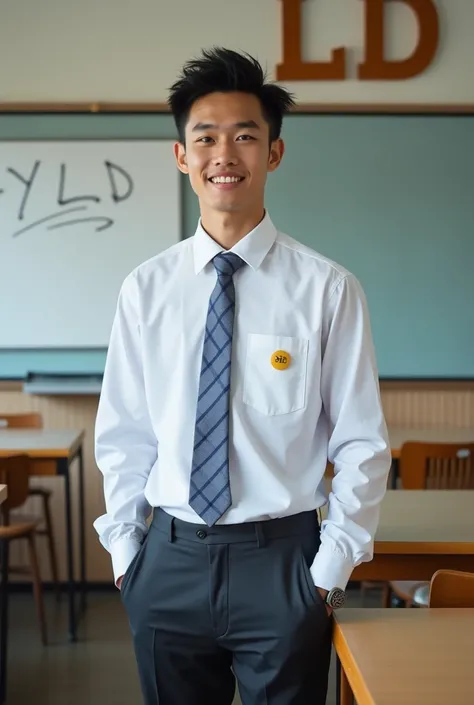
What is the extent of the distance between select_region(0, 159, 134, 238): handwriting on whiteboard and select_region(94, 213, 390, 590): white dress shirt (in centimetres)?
231

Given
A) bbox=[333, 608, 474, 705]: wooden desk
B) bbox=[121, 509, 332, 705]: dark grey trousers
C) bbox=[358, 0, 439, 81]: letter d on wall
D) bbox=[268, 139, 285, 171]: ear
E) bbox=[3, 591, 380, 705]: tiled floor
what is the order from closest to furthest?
bbox=[333, 608, 474, 705]: wooden desk → bbox=[121, 509, 332, 705]: dark grey trousers → bbox=[268, 139, 285, 171]: ear → bbox=[3, 591, 380, 705]: tiled floor → bbox=[358, 0, 439, 81]: letter d on wall

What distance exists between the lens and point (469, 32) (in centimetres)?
366

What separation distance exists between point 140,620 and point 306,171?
9.02 feet

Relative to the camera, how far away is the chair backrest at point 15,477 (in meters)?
2.74

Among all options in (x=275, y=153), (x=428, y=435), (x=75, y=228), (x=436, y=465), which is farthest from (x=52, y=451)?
(x=275, y=153)

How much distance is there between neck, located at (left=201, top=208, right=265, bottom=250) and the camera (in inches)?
56.6

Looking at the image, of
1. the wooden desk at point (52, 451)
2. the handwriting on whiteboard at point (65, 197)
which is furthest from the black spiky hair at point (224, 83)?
the handwriting on whiteboard at point (65, 197)

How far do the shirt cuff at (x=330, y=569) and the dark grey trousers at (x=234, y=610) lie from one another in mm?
22

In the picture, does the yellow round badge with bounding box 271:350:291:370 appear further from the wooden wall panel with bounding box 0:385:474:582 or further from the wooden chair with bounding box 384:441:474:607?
the wooden wall panel with bounding box 0:385:474:582

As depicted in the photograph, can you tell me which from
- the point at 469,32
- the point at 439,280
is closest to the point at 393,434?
the point at 439,280

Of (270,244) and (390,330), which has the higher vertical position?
(270,244)

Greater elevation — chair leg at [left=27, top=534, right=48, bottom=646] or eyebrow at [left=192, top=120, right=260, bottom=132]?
eyebrow at [left=192, top=120, right=260, bottom=132]

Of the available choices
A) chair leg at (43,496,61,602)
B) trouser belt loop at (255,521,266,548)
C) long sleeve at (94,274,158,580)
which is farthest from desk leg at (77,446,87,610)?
trouser belt loop at (255,521,266,548)

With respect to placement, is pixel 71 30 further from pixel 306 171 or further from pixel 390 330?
pixel 390 330
